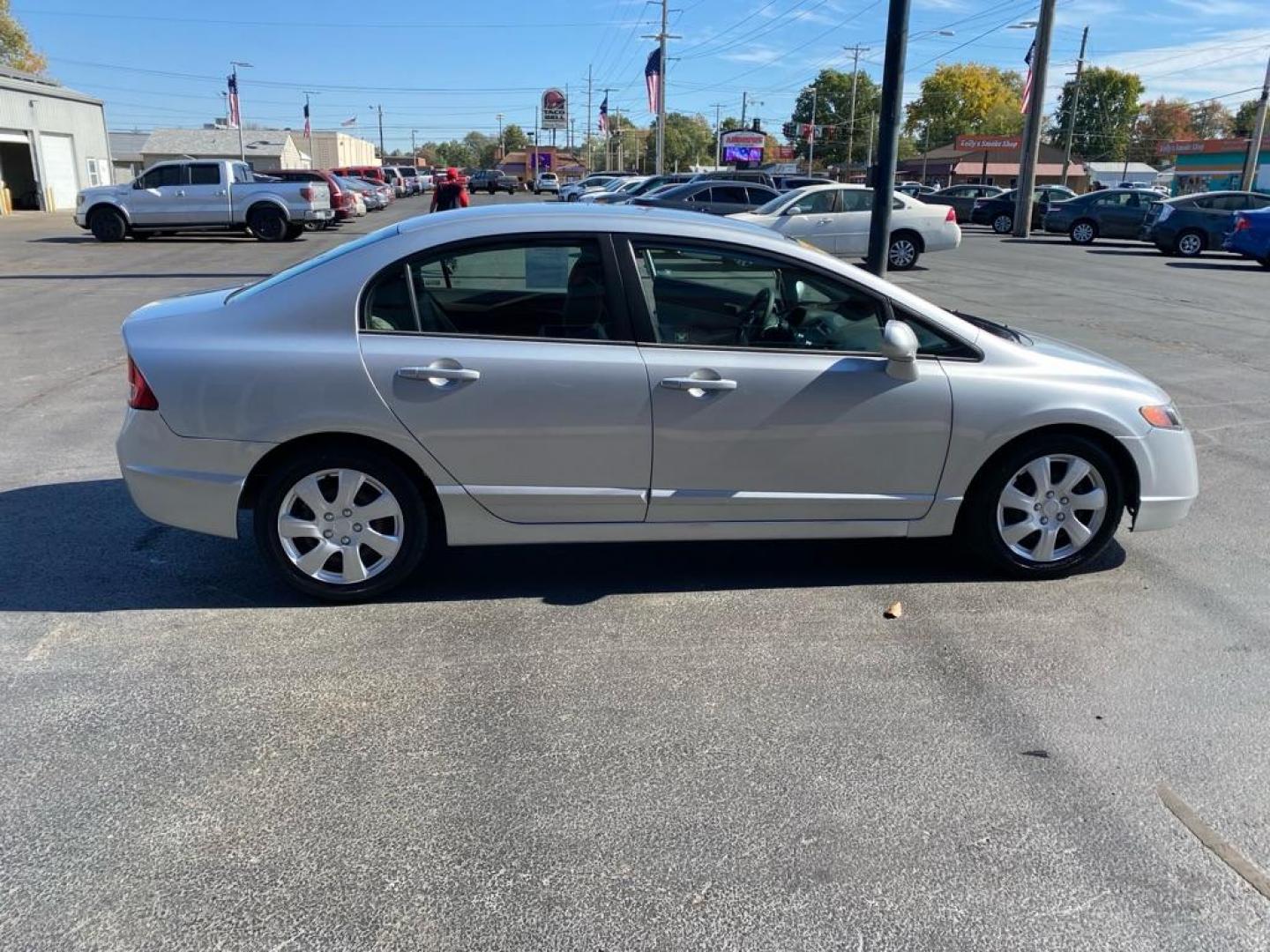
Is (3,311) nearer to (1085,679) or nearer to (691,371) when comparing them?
(691,371)

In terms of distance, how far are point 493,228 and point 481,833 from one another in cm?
245

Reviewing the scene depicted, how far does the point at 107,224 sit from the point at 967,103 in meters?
119

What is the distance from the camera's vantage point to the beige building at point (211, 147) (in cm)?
7244

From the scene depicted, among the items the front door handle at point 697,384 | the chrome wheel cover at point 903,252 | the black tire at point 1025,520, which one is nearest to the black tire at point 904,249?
the chrome wheel cover at point 903,252

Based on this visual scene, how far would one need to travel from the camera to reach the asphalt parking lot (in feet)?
8.00

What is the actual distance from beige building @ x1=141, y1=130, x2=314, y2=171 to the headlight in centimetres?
7607

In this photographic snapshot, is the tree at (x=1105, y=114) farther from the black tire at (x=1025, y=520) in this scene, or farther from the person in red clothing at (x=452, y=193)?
the black tire at (x=1025, y=520)

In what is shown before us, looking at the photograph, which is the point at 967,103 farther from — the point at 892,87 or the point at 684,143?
the point at 892,87

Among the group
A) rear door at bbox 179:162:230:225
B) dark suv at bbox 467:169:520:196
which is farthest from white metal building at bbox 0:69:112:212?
dark suv at bbox 467:169:520:196

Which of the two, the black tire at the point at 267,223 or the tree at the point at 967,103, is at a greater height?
the tree at the point at 967,103

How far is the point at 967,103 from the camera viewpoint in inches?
4801

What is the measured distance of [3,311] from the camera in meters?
12.5

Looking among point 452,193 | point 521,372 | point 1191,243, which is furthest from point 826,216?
point 521,372

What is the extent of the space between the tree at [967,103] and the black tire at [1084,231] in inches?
3944
